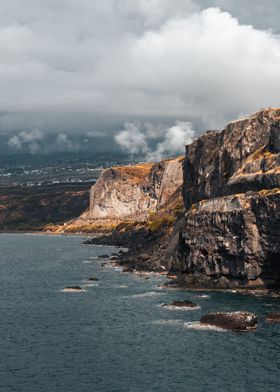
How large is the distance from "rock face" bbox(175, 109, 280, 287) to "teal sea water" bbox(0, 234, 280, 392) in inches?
Answer: 443

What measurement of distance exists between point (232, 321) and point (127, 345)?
50.7 ft

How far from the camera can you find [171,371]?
189ft

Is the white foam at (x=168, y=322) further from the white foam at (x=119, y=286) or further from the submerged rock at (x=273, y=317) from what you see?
the white foam at (x=119, y=286)

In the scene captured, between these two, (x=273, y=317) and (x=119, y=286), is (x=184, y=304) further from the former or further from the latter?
(x=119, y=286)

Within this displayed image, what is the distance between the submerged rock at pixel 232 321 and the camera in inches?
2894

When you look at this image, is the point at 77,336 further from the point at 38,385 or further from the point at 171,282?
the point at 171,282

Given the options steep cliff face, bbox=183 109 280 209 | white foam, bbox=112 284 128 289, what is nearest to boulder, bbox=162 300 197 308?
white foam, bbox=112 284 128 289

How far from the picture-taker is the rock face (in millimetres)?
104500

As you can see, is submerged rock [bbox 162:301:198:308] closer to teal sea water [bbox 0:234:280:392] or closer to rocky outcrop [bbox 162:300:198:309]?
rocky outcrop [bbox 162:300:198:309]

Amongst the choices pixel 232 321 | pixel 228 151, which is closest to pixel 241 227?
pixel 232 321

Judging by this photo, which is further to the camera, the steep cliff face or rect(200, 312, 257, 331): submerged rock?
the steep cliff face

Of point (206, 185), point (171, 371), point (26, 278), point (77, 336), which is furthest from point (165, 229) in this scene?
point (171, 371)

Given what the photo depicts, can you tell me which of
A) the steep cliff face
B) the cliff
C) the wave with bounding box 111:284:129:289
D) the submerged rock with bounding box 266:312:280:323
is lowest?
the submerged rock with bounding box 266:312:280:323

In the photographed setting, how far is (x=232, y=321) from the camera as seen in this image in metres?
73.9
